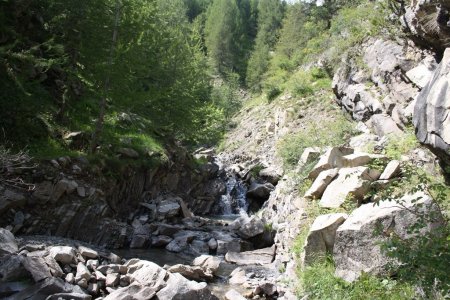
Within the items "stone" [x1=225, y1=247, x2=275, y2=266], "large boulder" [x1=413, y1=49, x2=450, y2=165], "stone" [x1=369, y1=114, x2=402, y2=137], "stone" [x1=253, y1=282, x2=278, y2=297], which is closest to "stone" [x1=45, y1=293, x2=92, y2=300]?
"stone" [x1=253, y1=282, x2=278, y2=297]

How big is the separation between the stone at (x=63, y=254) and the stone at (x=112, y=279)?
1.21m

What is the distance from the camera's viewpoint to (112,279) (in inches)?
418

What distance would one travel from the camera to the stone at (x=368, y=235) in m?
8.18

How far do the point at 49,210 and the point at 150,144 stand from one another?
9070 millimetres

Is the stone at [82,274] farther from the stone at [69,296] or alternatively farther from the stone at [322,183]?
the stone at [322,183]

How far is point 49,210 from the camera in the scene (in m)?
13.9

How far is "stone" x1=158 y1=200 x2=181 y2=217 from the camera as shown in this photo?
19.5 meters

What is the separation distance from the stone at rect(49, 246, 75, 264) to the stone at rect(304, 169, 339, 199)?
7.58m

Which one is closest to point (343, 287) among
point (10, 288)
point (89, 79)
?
point (10, 288)

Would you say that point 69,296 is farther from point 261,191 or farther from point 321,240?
point 261,191

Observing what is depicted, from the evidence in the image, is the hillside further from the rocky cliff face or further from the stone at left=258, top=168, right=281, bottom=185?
the stone at left=258, top=168, right=281, bottom=185

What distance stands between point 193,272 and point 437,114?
27.7 ft

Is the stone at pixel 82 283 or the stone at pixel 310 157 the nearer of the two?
the stone at pixel 82 283

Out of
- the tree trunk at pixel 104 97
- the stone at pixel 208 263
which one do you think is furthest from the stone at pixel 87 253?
the tree trunk at pixel 104 97
